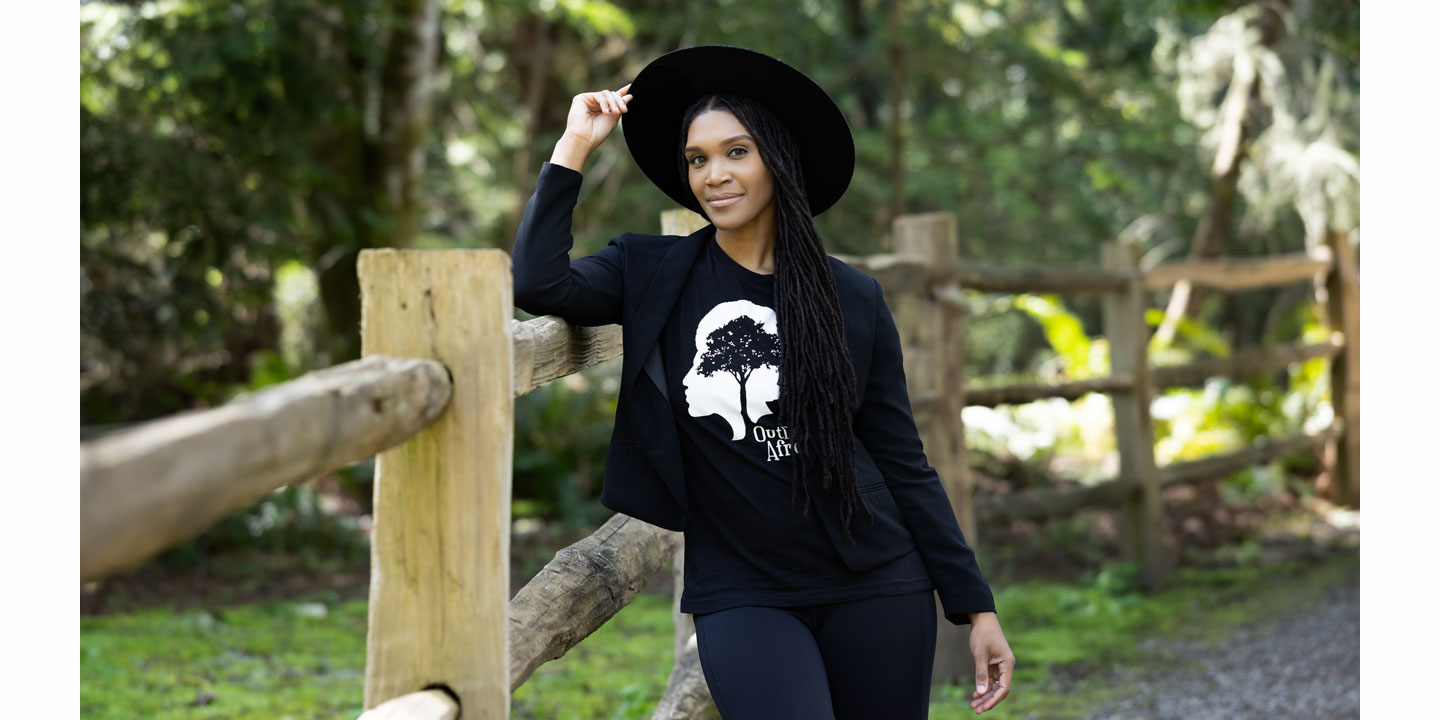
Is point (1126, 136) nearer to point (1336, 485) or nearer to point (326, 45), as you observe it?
point (1336, 485)

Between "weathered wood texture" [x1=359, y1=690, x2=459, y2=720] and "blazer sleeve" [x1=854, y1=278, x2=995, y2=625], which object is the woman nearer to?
"blazer sleeve" [x1=854, y1=278, x2=995, y2=625]

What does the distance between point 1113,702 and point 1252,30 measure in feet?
25.4

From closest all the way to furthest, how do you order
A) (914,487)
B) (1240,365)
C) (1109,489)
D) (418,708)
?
(418,708), (914,487), (1109,489), (1240,365)

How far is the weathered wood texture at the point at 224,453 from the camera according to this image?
88cm

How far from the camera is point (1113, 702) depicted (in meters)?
4.59

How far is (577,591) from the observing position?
86.7 inches

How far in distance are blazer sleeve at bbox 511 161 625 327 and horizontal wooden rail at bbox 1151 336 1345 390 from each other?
5.18 meters

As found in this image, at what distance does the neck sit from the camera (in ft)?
7.50

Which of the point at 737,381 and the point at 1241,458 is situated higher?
the point at 737,381

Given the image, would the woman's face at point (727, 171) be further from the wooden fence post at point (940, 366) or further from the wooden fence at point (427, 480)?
the wooden fence post at point (940, 366)

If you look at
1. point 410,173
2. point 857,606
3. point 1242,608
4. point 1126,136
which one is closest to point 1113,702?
point 1242,608

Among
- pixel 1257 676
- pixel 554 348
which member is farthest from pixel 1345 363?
pixel 554 348

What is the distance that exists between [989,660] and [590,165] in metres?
10.1

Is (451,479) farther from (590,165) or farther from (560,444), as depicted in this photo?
(590,165)
